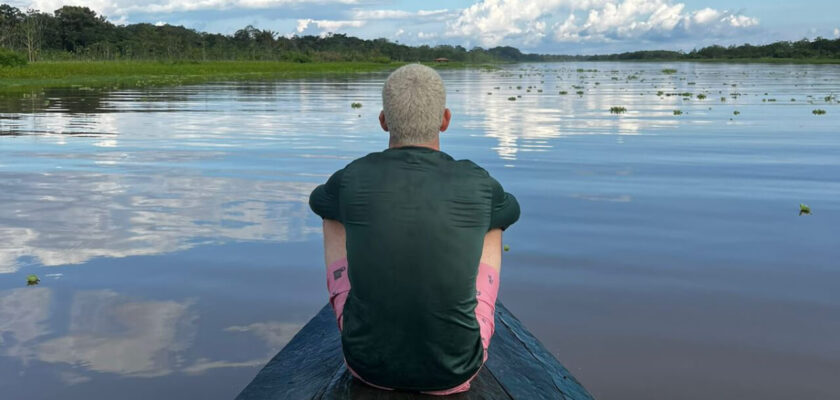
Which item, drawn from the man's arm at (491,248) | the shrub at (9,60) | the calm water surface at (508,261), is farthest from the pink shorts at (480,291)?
the shrub at (9,60)

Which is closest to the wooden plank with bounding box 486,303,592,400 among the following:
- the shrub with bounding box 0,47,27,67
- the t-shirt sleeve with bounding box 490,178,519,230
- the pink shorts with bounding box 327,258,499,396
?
the pink shorts with bounding box 327,258,499,396

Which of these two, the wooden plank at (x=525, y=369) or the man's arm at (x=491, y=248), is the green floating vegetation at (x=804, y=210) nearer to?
the wooden plank at (x=525, y=369)

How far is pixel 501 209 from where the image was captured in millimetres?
3191

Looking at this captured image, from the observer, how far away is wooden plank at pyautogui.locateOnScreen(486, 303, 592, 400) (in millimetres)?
3469

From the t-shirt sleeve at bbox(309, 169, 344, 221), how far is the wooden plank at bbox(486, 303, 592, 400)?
1046 millimetres

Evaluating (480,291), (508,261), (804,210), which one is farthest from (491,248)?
(804,210)

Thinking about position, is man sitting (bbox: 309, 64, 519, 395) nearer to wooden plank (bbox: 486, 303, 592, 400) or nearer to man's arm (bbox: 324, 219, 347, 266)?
man's arm (bbox: 324, 219, 347, 266)

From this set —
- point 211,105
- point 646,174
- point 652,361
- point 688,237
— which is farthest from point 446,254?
point 211,105

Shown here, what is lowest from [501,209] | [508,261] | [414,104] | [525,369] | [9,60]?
[508,261]

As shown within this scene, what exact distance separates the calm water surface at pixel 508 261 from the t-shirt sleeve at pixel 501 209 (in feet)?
6.45

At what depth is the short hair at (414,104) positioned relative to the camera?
308cm

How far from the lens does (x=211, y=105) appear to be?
28.3 m

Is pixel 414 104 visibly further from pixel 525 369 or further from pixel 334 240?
pixel 525 369

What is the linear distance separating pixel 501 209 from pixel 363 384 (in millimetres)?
955
